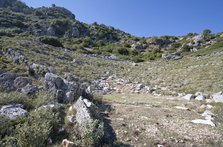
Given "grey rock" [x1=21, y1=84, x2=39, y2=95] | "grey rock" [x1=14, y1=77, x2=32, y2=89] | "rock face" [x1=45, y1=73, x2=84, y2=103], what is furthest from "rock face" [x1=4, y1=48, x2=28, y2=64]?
"grey rock" [x1=21, y1=84, x2=39, y2=95]

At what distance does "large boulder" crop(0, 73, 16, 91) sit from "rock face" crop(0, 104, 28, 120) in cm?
249

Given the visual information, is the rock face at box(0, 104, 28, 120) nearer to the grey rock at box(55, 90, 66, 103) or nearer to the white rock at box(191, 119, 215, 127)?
the grey rock at box(55, 90, 66, 103)

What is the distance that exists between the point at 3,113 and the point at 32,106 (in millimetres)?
1404

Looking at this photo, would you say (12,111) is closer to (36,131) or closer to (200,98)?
(36,131)

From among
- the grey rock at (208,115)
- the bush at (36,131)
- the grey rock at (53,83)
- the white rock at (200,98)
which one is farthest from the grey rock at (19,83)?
the white rock at (200,98)

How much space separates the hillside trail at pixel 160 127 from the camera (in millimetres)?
7883

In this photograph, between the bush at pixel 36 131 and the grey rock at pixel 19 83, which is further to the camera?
the grey rock at pixel 19 83

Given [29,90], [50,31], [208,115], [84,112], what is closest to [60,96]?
[29,90]

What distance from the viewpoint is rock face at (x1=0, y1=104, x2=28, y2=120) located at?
7.90 metres

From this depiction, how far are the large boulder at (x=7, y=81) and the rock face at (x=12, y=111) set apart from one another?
2.49 metres

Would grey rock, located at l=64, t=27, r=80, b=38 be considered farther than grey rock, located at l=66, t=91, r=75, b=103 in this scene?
Yes

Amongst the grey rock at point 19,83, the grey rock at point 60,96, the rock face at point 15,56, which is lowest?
the grey rock at point 60,96

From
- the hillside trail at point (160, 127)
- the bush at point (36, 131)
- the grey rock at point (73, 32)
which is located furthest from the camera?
the grey rock at point (73, 32)

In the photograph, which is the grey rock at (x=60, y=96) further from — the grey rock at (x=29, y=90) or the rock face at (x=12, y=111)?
the rock face at (x=12, y=111)
